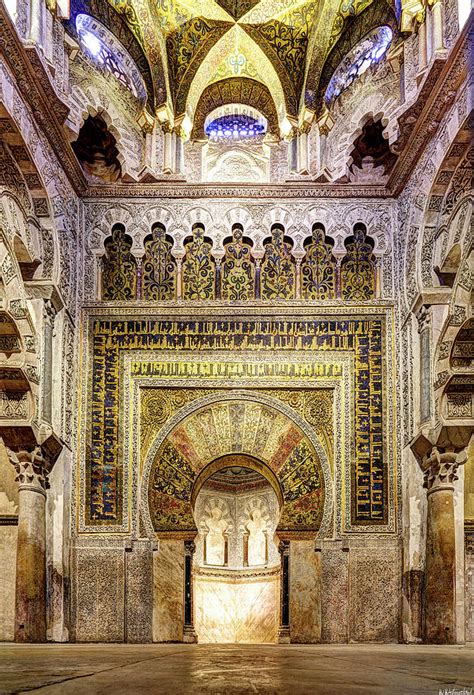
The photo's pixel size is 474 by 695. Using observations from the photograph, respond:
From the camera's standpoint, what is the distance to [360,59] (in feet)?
44.7

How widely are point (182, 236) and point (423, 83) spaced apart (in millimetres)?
3940

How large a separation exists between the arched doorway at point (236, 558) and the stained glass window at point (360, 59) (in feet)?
20.0

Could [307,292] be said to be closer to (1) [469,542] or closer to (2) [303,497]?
(2) [303,497]

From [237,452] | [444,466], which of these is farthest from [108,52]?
[444,466]

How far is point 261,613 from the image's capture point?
16688 mm

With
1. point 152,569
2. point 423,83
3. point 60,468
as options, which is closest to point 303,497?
point 152,569

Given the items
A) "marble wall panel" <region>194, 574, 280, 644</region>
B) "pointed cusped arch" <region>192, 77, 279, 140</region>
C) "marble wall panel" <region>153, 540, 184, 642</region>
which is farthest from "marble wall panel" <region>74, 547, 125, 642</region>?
"pointed cusped arch" <region>192, 77, 279, 140</region>

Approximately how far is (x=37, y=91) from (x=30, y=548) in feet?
15.9

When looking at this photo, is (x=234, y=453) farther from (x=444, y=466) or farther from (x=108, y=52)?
(x=108, y=52)

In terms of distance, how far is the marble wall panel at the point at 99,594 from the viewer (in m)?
12.4

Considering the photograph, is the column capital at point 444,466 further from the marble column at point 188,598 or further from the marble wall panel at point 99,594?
the marble wall panel at point 99,594

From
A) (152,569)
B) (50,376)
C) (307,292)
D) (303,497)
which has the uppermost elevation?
(307,292)

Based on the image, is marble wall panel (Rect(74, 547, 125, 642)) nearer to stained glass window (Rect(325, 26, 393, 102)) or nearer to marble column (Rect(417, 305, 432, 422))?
marble column (Rect(417, 305, 432, 422))

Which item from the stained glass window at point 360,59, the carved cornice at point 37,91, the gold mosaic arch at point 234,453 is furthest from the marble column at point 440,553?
the carved cornice at point 37,91
